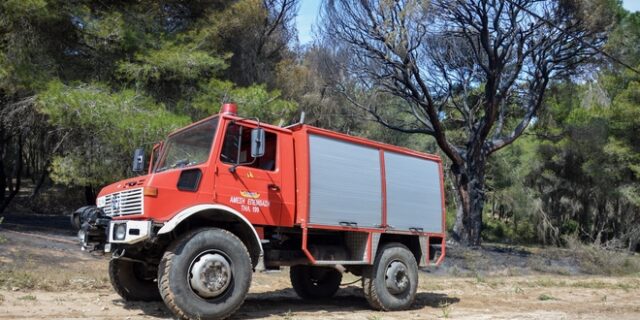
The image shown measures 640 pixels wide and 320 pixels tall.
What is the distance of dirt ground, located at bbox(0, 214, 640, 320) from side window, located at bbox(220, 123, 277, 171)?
2176 mm

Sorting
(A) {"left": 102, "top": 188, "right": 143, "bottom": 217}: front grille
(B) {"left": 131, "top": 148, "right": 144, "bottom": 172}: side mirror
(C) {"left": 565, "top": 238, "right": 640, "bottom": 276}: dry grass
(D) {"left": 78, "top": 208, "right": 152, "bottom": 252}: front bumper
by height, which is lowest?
(C) {"left": 565, "top": 238, "right": 640, "bottom": 276}: dry grass

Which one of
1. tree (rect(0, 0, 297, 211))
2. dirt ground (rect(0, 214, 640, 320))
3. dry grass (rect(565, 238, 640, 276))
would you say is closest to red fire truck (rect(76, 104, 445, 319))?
dirt ground (rect(0, 214, 640, 320))

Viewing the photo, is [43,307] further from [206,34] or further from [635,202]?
[635,202]

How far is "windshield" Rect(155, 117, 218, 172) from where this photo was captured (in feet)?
26.4

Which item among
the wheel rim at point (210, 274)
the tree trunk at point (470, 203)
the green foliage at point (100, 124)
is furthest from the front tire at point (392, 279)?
the tree trunk at point (470, 203)

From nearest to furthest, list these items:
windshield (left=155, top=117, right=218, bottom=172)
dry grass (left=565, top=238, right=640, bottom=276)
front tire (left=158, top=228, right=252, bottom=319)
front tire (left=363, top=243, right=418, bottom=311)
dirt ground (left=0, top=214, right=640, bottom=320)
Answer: front tire (left=158, top=228, right=252, bottom=319), windshield (left=155, top=117, right=218, bottom=172), dirt ground (left=0, top=214, right=640, bottom=320), front tire (left=363, top=243, right=418, bottom=311), dry grass (left=565, top=238, right=640, bottom=276)

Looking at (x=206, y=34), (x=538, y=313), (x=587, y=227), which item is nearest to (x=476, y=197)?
(x=206, y=34)

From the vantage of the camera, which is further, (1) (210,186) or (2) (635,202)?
(2) (635,202)

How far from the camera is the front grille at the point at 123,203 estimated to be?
741cm

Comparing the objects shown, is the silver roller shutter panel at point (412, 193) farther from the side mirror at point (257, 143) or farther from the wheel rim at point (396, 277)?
the side mirror at point (257, 143)

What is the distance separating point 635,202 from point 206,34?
68.9ft

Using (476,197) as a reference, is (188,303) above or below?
below

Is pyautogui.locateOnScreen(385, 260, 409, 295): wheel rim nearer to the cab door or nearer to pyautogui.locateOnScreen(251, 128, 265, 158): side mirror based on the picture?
the cab door

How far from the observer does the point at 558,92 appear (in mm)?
25828
